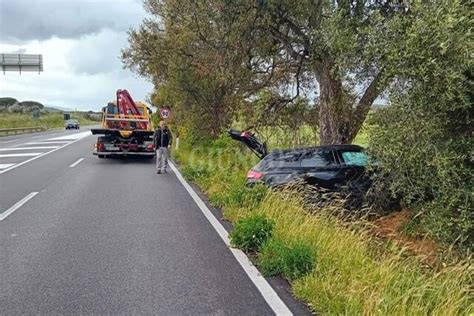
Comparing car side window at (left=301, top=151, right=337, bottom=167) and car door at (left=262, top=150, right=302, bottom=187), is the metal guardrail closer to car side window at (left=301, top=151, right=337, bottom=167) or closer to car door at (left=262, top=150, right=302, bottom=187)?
car door at (left=262, top=150, right=302, bottom=187)

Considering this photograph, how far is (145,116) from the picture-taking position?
20266 millimetres

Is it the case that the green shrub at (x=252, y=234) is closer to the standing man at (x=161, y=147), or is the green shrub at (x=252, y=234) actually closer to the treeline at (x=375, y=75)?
the treeline at (x=375, y=75)

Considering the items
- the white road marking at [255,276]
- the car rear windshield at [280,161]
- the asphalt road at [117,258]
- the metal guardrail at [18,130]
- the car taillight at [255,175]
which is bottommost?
the metal guardrail at [18,130]

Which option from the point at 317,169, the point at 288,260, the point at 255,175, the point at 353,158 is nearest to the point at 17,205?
the point at 255,175

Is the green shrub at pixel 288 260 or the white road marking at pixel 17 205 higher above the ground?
the green shrub at pixel 288 260

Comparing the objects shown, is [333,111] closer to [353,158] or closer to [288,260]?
[353,158]

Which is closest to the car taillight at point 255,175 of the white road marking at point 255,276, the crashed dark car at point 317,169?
the crashed dark car at point 317,169

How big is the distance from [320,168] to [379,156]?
2.79 metres

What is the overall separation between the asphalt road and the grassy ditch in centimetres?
31

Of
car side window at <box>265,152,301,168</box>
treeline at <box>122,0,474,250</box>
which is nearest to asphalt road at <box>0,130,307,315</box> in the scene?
car side window at <box>265,152,301,168</box>

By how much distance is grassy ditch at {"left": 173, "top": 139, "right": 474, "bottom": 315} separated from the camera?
4156 millimetres

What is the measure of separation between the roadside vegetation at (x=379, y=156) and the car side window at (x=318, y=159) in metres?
0.96

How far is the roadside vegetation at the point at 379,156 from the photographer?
187 inches

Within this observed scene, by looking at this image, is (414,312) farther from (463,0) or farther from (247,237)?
(463,0)
